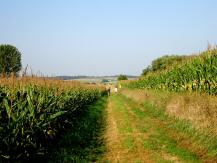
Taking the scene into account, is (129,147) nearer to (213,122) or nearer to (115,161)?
(115,161)

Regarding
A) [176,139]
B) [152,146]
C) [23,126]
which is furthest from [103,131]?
[23,126]

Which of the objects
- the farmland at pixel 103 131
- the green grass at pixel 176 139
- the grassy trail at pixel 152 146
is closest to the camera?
the farmland at pixel 103 131

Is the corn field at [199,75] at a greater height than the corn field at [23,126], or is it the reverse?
the corn field at [199,75]

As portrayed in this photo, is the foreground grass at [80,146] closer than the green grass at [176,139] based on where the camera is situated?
Yes

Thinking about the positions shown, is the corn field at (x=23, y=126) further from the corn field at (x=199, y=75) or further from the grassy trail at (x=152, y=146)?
the corn field at (x=199, y=75)

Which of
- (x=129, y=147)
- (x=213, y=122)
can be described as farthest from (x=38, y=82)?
(x=213, y=122)

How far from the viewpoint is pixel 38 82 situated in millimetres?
13266

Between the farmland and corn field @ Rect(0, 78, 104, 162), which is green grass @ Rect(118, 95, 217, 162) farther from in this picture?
corn field @ Rect(0, 78, 104, 162)

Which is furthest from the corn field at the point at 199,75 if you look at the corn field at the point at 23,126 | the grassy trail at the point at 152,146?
the corn field at the point at 23,126

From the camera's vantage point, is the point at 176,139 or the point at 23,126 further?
the point at 176,139

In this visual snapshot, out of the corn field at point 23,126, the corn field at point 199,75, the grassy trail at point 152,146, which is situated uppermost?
the corn field at point 199,75

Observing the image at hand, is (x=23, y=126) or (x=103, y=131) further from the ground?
(x=23, y=126)

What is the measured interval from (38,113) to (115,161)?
2688mm

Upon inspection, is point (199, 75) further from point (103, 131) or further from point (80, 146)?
point (80, 146)
